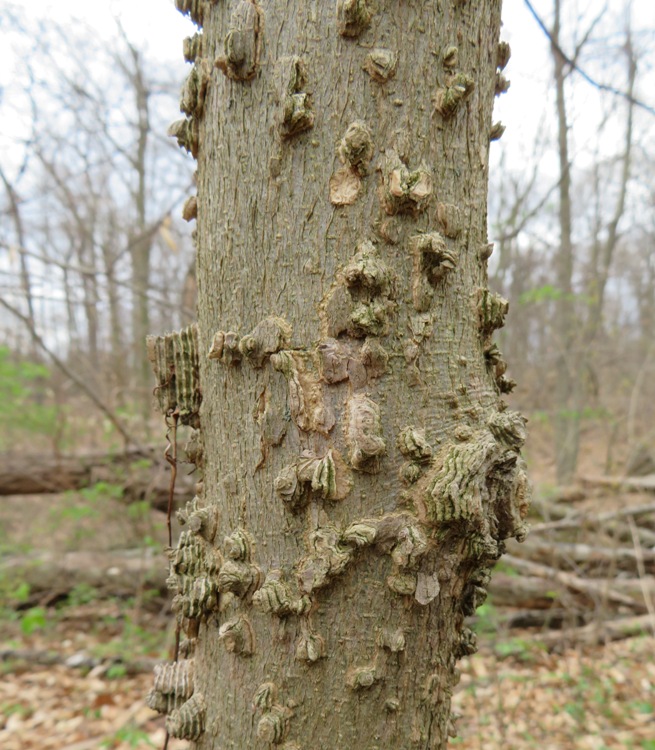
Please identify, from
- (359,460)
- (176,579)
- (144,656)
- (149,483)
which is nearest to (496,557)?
(359,460)

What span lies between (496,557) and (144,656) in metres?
4.17

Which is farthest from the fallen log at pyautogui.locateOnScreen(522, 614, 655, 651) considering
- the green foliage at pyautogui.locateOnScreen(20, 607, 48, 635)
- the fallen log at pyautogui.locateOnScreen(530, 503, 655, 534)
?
the green foliage at pyautogui.locateOnScreen(20, 607, 48, 635)

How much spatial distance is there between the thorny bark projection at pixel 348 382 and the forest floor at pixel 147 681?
2675 mm

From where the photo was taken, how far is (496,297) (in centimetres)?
105

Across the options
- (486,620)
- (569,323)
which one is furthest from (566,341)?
(486,620)

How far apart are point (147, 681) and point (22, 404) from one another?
3679 millimetres

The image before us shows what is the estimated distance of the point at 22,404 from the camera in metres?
6.18

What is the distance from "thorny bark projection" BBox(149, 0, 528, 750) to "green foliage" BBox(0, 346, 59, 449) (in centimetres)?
572

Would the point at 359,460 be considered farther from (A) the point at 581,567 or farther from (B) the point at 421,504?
(A) the point at 581,567

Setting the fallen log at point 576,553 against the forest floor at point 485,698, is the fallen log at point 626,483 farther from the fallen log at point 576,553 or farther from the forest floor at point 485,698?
the forest floor at point 485,698

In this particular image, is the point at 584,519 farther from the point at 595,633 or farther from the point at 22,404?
the point at 22,404

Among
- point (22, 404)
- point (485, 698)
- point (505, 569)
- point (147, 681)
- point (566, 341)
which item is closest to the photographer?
point (485, 698)

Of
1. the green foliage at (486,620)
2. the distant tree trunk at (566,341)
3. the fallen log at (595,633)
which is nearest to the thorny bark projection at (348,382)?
the green foliage at (486,620)

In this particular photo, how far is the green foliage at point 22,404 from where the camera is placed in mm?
5902
